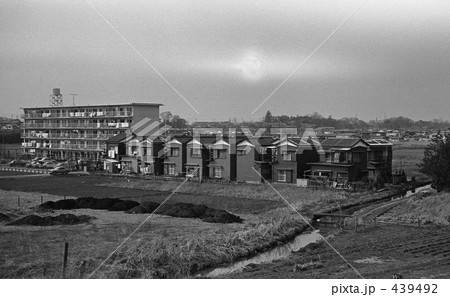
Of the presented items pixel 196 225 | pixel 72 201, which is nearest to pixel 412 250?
pixel 196 225

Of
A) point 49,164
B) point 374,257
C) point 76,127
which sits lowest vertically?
point 374,257

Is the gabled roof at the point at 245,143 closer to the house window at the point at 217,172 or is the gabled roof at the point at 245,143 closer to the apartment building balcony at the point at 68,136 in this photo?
the house window at the point at 217,172

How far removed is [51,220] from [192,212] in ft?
4.46

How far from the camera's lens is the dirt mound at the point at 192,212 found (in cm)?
464

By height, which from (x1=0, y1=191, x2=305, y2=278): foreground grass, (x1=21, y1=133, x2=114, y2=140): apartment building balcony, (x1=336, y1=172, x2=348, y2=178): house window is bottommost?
(x1=0, y1=191, x2=305, y2=278): foreground grass

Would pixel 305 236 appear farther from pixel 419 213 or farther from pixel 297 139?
pixel 297 139

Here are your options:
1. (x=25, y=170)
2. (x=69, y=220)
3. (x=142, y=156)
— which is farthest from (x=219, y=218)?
(x=25, y=170)

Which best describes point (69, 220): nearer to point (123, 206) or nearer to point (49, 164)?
point (123, 206)

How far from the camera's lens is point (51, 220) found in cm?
445

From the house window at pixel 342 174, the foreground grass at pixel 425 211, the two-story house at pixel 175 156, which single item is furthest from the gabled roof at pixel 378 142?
the two-story house at pixel 175 156

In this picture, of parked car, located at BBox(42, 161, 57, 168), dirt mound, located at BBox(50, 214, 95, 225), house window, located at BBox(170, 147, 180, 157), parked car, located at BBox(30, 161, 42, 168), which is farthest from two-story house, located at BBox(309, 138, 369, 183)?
parked car, located at BBox(30, 161, 42, 168)

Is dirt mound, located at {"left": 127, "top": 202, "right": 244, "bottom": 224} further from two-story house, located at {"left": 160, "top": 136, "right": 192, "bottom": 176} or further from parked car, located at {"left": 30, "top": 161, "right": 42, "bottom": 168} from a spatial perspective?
parked car, located at {"left": 30, "top": 161, "right": 42, "bottom": 168}

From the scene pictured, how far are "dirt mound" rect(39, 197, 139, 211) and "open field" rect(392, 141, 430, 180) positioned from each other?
5.25 m

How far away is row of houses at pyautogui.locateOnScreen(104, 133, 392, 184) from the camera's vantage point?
7.17 m
